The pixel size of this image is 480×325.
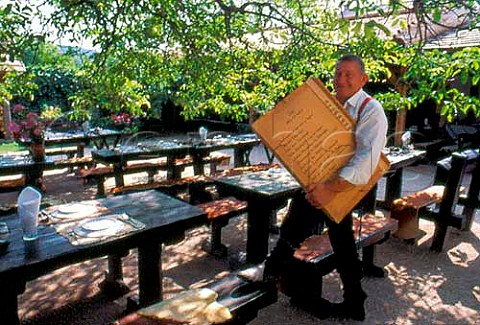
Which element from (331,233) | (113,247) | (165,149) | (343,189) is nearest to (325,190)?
(343,189)

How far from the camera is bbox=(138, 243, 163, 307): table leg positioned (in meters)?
2.89

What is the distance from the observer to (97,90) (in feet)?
14.2

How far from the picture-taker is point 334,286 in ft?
11.7

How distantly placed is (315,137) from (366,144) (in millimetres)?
289

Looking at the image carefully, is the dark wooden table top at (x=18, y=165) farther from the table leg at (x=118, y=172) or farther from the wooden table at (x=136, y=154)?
the table leg at (x=118, y=172)

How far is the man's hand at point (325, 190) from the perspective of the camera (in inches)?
89.2

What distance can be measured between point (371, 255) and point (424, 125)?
28.3ft

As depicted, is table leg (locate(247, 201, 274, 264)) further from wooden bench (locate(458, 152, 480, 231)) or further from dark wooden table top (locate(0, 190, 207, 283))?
wooden bench (locate(458, 152, 480, 231))

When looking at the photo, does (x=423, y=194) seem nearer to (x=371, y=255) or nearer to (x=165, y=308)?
(x=371, y=255)

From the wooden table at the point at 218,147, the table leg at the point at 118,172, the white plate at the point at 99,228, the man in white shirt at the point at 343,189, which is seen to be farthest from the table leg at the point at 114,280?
the wooden table at the point at 218,147

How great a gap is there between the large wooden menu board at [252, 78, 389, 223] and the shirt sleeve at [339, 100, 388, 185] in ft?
0.14

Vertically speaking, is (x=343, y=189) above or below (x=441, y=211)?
above

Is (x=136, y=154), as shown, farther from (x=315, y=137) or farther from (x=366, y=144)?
(x=366, y=144)

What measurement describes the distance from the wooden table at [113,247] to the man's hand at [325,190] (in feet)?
2.79
